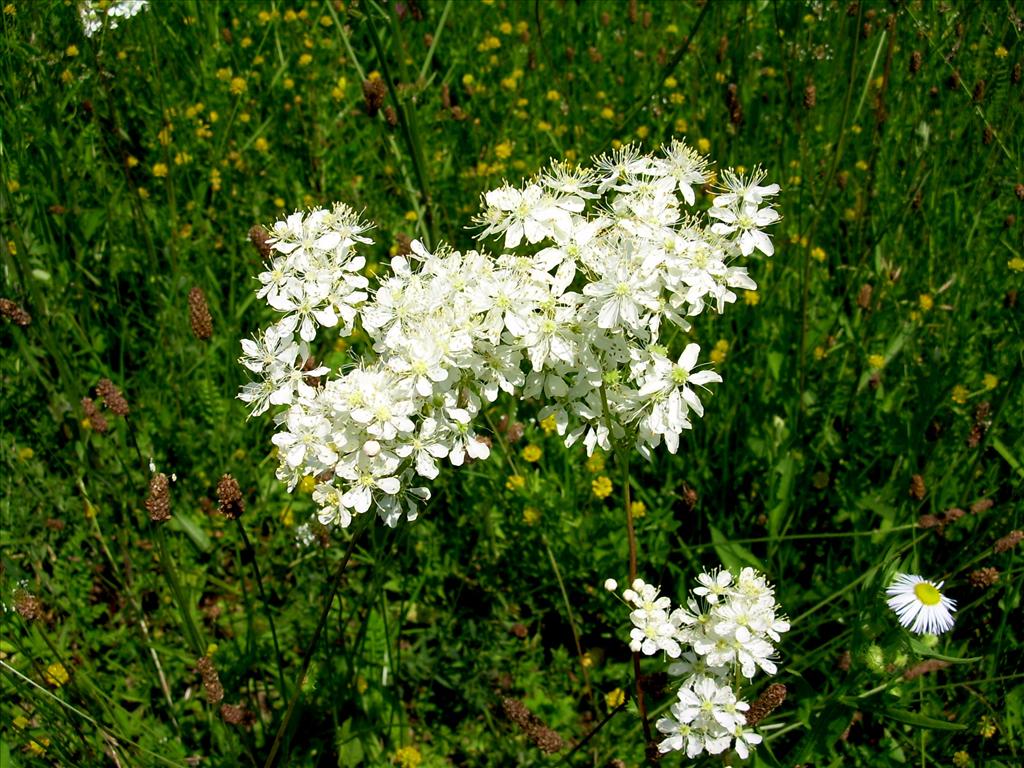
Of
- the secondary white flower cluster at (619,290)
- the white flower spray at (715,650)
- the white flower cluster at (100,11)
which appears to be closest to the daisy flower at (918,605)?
the white flower spray at (715,650)

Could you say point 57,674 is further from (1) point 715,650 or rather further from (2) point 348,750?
(1) point 715,650

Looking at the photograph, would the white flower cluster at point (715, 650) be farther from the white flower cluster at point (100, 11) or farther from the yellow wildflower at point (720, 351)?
the white flower cluster at point (100, 11)

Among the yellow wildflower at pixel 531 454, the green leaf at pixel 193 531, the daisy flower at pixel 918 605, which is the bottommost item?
the daisy flower at pixel 918 605

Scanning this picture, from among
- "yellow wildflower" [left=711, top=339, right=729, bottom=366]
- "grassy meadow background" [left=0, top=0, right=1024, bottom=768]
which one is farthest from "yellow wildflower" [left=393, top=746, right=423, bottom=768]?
"yellow wildflower" [left=711, top=339, right=729, bottom=366]

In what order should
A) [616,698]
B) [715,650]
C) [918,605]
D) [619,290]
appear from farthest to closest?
[616,698] < [918,605] < [715,650] < [619,290]

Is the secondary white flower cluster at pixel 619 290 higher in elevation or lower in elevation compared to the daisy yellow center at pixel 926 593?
higher

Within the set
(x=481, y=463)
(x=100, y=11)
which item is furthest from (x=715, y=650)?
(x=100, y=11)

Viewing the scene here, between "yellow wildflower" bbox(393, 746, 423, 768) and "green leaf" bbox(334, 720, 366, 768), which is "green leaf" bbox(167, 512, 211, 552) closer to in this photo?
"green leaf" bbox(334, 720, 366, 768)

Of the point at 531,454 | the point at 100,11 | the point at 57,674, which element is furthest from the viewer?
the point at 100,11
